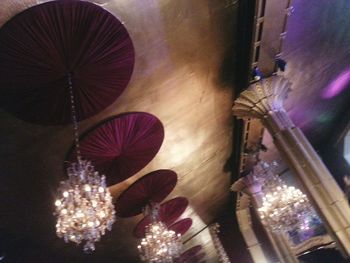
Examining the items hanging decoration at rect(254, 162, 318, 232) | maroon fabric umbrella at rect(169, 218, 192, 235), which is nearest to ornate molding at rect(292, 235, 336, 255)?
maroon fabric umbrella at rect(169, 218, 192, 235)

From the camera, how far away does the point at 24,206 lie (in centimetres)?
535

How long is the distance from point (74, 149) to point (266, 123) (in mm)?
3272

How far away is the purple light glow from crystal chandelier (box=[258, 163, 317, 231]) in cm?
314

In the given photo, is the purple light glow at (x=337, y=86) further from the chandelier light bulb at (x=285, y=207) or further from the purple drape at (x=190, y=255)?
the purple drape at (x=190, y=255)

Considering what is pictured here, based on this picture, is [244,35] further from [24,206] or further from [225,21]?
[24,206]

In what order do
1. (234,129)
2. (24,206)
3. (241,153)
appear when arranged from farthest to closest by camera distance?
(241,153) → (234,129) → (24,206)

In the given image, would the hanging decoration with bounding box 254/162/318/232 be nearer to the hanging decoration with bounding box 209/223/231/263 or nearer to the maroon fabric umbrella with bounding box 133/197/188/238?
the maroon fabric umbrella with bounding box 133/197/188/238

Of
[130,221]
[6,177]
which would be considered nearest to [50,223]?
[6,177]

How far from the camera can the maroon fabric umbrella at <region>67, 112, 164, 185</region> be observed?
196 inches

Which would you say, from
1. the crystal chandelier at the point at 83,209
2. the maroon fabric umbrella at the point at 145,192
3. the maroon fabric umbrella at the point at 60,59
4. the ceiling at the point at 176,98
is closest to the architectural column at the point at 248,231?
the ceiling at the point at 176,98

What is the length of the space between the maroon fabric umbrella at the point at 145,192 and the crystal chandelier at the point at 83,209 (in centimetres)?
254

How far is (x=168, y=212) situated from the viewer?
8750 millimetres

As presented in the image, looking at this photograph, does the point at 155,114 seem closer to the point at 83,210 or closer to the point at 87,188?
the point at 87,188

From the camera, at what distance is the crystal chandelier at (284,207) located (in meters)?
6.09
